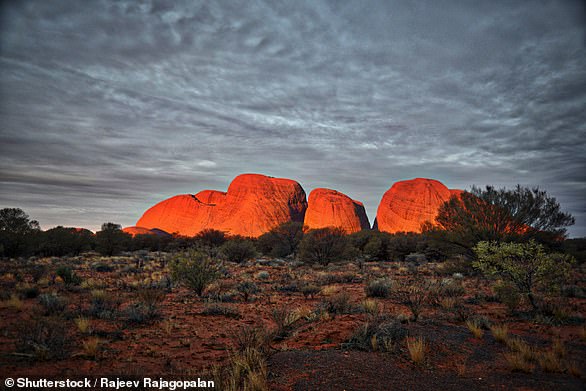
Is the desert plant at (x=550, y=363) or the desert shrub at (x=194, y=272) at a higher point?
the desert shrub at (x=194, y=272)

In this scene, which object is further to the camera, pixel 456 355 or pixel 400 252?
pixel 400 252

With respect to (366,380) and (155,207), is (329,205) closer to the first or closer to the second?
(155,207)

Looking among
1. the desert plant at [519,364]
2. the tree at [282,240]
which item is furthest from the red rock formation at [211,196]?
the desert plant at [519,364]

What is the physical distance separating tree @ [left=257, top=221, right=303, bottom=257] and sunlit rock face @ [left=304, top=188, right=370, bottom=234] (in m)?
46.8

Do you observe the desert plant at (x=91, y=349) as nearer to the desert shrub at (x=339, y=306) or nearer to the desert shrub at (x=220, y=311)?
the desert shrub at (x=220, y=311)

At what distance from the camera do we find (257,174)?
101 metres

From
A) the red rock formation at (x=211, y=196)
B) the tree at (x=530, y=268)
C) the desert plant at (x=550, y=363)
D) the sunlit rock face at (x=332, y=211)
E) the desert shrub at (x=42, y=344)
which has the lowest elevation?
the desert plant at (x=550, y=363)

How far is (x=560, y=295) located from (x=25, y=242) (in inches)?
1475

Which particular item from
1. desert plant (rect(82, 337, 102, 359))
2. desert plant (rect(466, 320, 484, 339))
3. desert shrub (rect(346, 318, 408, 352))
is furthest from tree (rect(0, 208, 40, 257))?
desert plant (rect(466, 320, 484, 339))

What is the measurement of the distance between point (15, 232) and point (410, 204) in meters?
82.9

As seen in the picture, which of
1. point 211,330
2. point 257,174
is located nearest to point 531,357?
point 211,330

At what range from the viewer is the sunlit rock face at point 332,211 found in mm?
89750

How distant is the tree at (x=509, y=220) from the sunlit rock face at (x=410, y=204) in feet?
214

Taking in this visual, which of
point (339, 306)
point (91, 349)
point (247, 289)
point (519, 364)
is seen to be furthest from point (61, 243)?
point (519, 364)
